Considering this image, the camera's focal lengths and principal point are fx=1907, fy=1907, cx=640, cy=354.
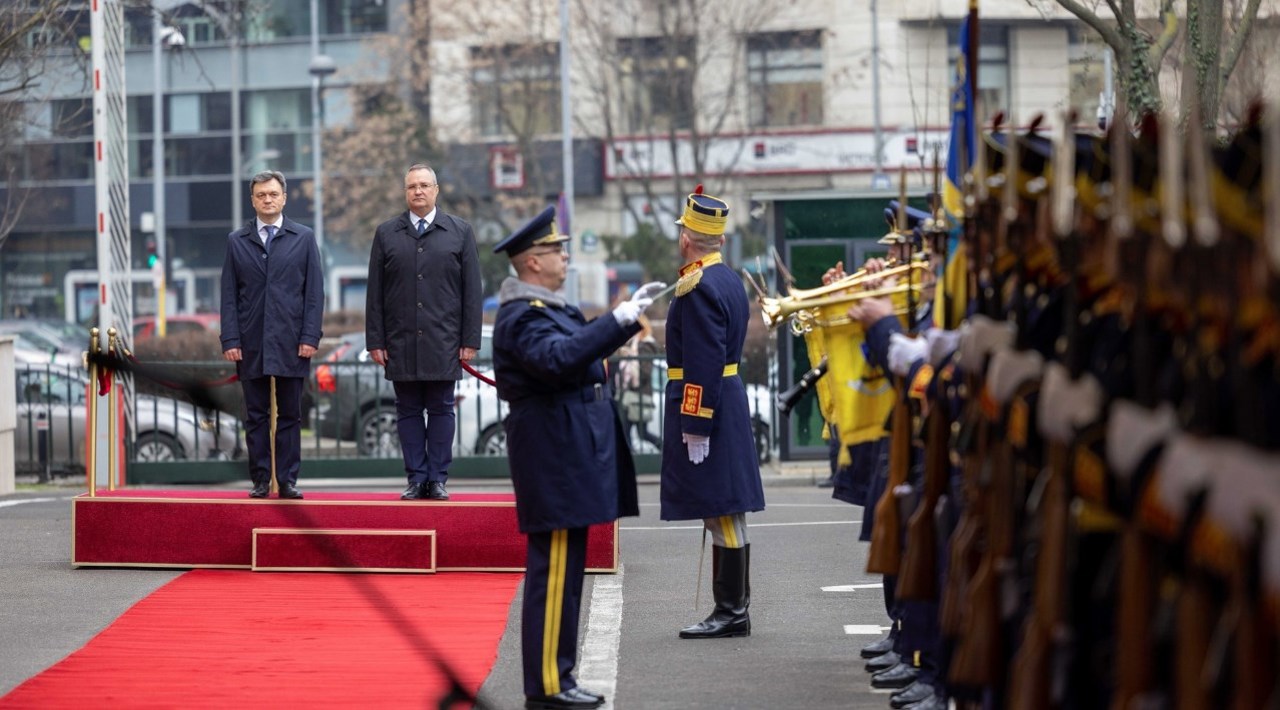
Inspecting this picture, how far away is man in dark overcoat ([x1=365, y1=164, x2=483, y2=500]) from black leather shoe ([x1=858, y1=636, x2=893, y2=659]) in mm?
3464

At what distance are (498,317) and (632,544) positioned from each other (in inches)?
225

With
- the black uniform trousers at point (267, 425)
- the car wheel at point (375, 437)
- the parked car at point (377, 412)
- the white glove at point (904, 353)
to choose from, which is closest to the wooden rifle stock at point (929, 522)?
the white glove at point (904, 353)

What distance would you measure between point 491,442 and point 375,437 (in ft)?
3.74

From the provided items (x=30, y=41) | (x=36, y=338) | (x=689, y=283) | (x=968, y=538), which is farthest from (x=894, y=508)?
(x=36, y=338)

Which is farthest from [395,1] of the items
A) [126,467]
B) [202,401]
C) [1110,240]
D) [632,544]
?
[1110,240]

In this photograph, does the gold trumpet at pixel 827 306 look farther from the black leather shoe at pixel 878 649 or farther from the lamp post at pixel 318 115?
the lamp post at pixel 318 115

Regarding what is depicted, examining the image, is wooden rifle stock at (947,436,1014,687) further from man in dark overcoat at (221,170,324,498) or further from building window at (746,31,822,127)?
building window at (746,31,822,127)

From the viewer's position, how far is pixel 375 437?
60.8 feet

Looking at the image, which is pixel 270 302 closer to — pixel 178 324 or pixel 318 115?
pixel 178 324

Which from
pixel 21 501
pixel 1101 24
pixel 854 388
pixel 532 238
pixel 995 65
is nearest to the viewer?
pixel 532 238

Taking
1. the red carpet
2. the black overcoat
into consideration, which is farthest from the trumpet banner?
the black overcoat

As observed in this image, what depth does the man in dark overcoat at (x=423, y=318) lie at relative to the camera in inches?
440

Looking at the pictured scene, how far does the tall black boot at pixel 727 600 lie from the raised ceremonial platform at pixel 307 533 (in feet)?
6.18

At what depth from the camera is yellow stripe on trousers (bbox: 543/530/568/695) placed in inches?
288
